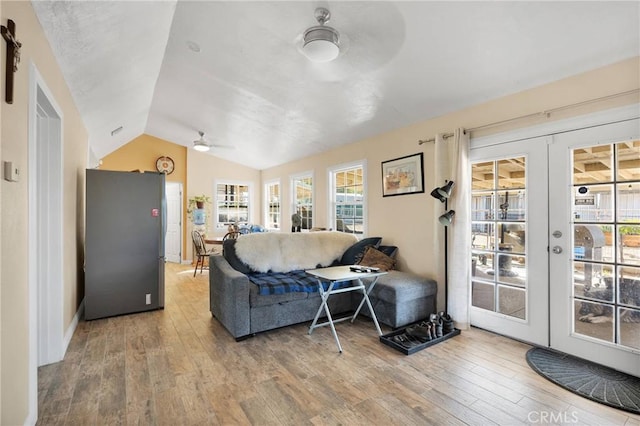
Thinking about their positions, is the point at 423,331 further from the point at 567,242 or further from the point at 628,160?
the point at 628,160

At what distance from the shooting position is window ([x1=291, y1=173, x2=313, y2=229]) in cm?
605

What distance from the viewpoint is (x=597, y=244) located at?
2.50 metres

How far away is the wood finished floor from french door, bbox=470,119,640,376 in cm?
39

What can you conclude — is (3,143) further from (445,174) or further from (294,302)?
(445,174)

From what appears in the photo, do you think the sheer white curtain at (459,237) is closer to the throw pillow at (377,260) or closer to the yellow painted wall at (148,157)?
the throw pillow at (377,260)

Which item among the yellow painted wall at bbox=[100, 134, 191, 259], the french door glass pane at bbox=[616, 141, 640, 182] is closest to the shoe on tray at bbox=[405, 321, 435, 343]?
the french door glass pane at bbox=[616, 141, 640, 182]

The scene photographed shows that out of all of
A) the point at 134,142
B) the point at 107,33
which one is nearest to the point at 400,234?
the point at 107,33

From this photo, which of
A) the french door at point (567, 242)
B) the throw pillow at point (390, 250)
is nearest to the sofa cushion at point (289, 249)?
the throw pillow at point (390, 250)

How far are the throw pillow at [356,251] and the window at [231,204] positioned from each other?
4.52 meters

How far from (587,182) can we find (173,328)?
4.18m

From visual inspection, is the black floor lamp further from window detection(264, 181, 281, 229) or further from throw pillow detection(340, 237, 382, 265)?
window detection(264, 181, 281, 229)

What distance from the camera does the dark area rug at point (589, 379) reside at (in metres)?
2.00

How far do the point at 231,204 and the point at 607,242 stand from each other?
7251 mm

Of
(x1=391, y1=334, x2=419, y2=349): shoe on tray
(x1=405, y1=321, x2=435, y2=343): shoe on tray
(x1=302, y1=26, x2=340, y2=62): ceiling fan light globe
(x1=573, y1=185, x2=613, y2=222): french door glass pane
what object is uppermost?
(x1=302, y1=26, x2=340, y2=62): ceiling fan light globe
